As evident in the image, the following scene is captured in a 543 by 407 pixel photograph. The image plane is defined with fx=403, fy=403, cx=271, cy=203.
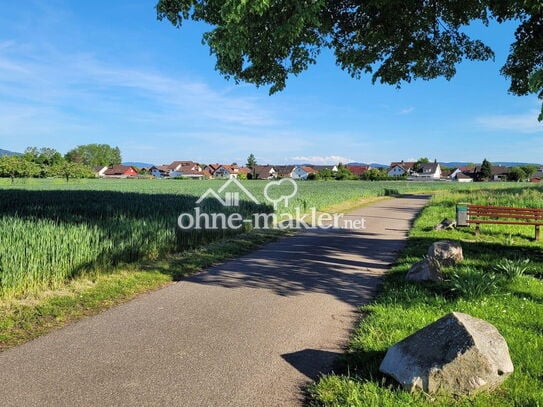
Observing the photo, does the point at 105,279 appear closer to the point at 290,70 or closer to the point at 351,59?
the point at 290,70

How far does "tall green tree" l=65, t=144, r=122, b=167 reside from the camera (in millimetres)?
149625

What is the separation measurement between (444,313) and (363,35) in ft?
21.3

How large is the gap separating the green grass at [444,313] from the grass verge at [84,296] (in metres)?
3.56

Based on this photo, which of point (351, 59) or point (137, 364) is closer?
point (137, 364)

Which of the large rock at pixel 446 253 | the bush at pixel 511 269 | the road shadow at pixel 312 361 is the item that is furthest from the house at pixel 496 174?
the road shadow at pixel 312 361

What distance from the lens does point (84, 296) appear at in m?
6.18

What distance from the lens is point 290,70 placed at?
8914 mm

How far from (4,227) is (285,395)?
5622mm

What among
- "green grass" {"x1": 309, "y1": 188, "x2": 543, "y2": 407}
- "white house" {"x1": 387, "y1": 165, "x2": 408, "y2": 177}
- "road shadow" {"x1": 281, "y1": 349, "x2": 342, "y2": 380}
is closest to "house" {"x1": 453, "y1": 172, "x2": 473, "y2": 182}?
"white house" {"x1": 387, "y1": 165, "x2": 408, "y2": 177}

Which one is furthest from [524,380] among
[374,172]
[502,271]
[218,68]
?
[374,172]

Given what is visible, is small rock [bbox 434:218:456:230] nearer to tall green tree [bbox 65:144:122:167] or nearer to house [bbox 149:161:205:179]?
house [bbox 149:161:205:179]

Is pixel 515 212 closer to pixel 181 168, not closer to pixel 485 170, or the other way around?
pixel 485 170

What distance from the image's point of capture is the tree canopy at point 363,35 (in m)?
5.93

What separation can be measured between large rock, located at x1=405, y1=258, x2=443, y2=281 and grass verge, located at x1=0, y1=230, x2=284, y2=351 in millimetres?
4190
